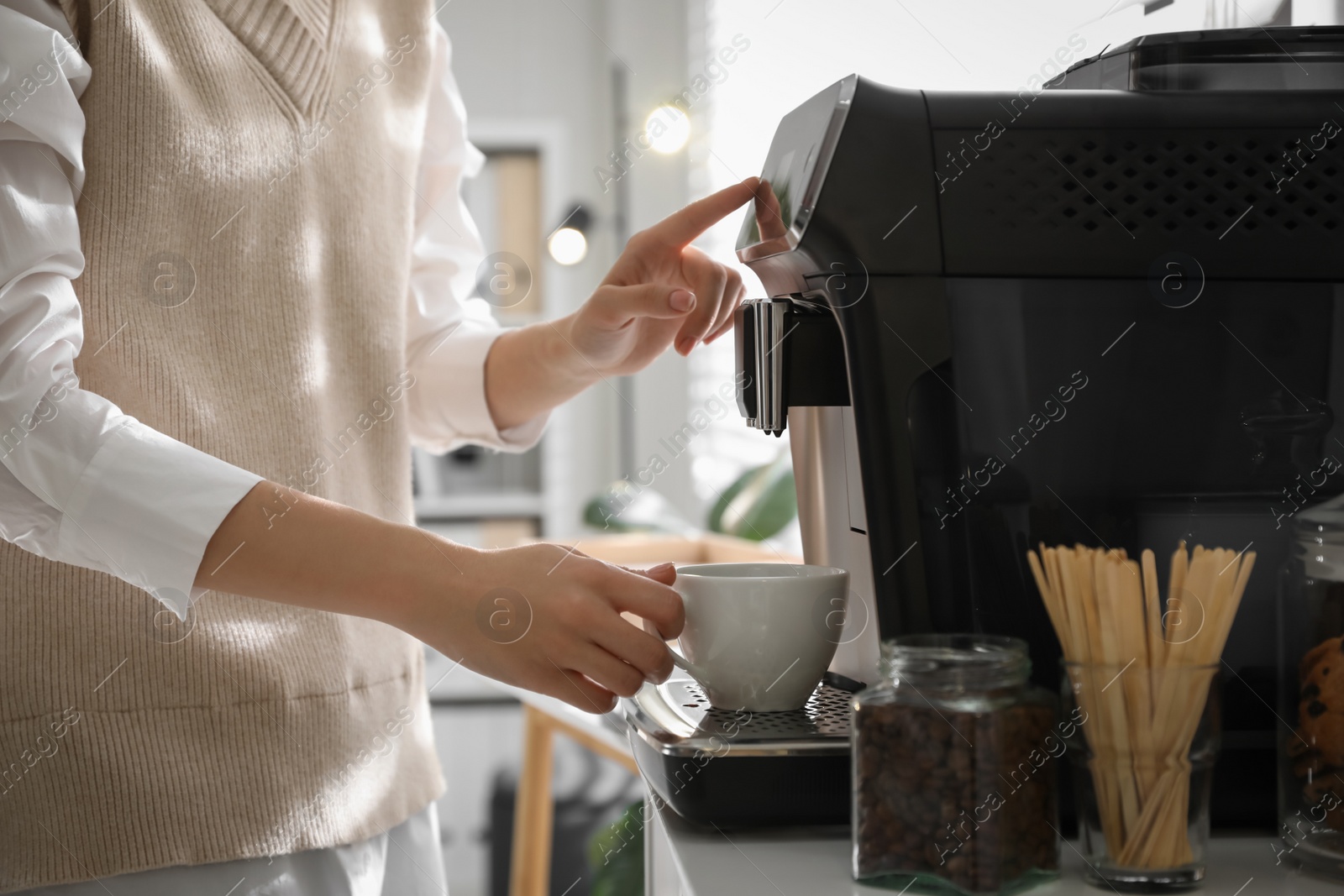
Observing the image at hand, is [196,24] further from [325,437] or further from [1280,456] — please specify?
[1280,456]

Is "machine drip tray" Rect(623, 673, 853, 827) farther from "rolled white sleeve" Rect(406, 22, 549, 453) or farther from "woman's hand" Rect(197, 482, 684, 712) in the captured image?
"rolled white sleeve" Rect(406, 22, 549, 453)

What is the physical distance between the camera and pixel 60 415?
0.56 metres

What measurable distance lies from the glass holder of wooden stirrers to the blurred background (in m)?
1.92

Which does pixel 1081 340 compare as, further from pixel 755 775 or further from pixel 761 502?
pixel 761 502

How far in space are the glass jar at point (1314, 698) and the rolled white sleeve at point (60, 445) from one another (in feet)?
1.76

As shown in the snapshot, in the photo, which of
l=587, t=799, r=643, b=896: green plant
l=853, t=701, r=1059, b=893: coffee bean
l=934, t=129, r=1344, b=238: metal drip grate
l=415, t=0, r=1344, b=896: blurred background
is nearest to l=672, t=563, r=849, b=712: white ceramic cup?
l=853, t=701, r=1059, b=893: coffee bean

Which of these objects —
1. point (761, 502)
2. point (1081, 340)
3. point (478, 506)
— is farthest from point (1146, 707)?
point (478, 506)

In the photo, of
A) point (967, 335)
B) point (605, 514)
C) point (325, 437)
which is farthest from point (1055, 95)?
point (605, 514)

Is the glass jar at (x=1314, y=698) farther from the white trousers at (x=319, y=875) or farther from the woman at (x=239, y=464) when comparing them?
the white trousers at (x=319, y=875)

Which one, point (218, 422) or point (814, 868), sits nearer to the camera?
point (814, 868)

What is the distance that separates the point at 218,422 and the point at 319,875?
1.03 ft

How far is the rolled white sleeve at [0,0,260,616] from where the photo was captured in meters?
0.55

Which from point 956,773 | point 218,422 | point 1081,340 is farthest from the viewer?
point 218,422

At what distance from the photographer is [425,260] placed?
1.01m
